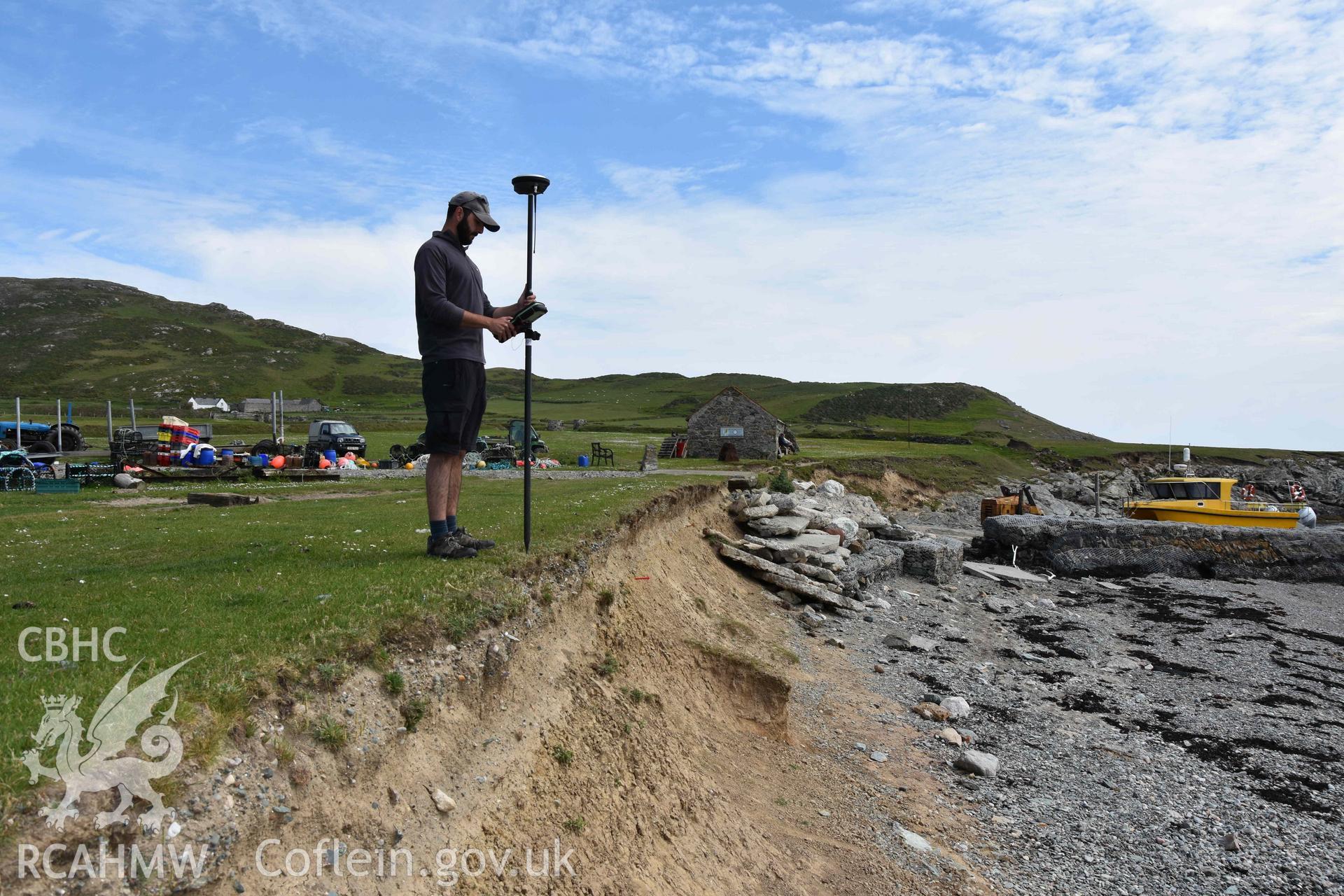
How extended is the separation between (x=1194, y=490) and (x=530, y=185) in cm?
3593

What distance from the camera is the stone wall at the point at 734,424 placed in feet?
152

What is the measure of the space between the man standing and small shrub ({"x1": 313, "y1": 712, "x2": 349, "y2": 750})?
301 cm

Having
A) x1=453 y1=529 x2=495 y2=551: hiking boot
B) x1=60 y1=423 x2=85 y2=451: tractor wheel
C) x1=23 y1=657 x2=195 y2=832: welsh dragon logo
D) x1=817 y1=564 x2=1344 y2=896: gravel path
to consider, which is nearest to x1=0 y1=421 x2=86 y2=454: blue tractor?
x1=60 y1=423 x2=85 y2=451: tractor wheel

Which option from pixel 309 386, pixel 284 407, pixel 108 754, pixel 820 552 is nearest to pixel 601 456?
pixel 820 552

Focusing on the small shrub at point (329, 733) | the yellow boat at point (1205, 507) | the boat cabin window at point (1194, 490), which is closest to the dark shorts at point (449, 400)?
the small shrub at point (329, 733)

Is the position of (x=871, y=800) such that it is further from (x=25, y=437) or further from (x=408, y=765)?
(x=25, y=437)

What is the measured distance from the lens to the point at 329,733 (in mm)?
4641

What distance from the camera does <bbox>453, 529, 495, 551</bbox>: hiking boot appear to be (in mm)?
8172

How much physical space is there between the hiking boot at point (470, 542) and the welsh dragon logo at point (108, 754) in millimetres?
4037

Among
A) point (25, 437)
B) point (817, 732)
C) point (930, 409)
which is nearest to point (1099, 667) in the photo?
point (817, 732)

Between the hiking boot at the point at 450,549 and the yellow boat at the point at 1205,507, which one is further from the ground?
the hiking boot at the point at 450,549

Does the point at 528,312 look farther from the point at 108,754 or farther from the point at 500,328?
the point at 108,754

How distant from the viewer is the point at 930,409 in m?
130

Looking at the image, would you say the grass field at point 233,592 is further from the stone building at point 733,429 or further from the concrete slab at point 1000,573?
the stone building at point 733,429
